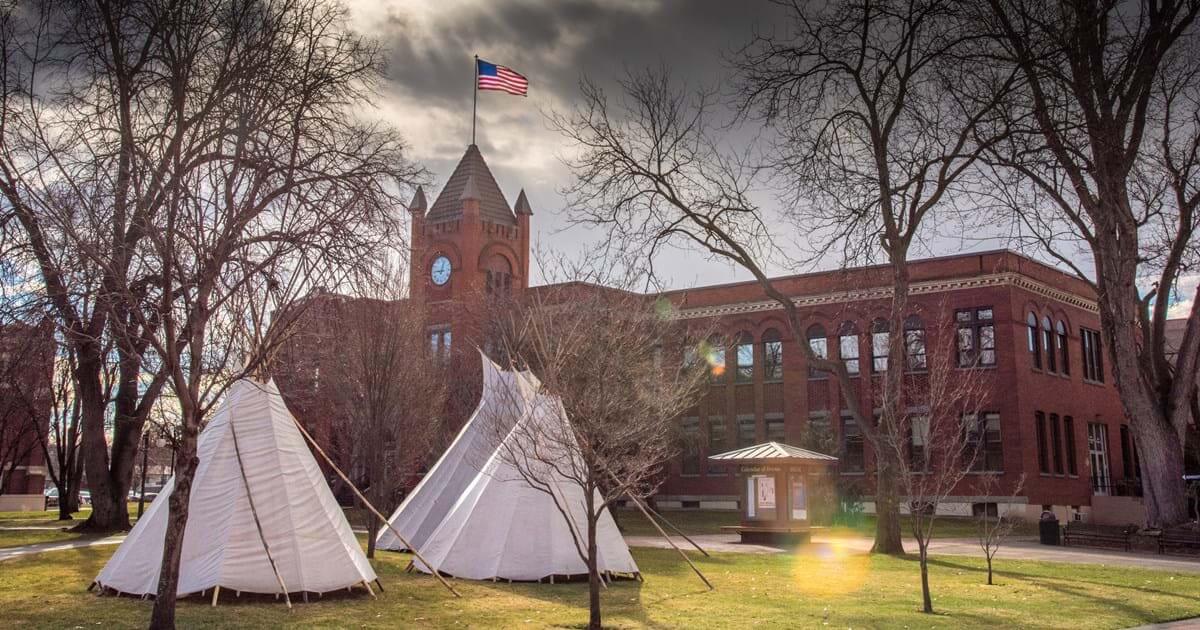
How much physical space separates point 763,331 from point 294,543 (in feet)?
107

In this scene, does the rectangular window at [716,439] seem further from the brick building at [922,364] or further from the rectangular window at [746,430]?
the rectangular window at [746,430]

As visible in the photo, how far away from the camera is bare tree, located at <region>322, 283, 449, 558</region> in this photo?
22844 mm

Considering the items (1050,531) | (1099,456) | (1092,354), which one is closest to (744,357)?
(1092,354)

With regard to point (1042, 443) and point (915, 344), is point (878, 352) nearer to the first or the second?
point (915, 344)

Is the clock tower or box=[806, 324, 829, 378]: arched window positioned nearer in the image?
box=[806, 324, 829, 378]: arched window

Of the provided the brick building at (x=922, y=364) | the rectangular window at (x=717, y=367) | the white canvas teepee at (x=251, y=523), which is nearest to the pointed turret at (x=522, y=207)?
the brick building at (x=922, y=364)

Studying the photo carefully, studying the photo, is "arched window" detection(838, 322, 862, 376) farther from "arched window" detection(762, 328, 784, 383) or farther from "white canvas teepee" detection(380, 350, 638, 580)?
"white canvas teepee" detection(380, 350, 638, 580)

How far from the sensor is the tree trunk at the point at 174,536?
32.8ft

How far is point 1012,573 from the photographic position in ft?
61.7

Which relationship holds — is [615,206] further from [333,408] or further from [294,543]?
[333,408]

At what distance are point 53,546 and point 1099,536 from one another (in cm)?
2493

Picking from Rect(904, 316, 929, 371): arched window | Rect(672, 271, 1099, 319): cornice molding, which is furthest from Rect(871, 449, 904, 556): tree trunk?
Rect(904, 316, 929, 371): arched window

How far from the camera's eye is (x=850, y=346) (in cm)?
4178

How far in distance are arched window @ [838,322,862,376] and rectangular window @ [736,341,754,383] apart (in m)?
4.20
